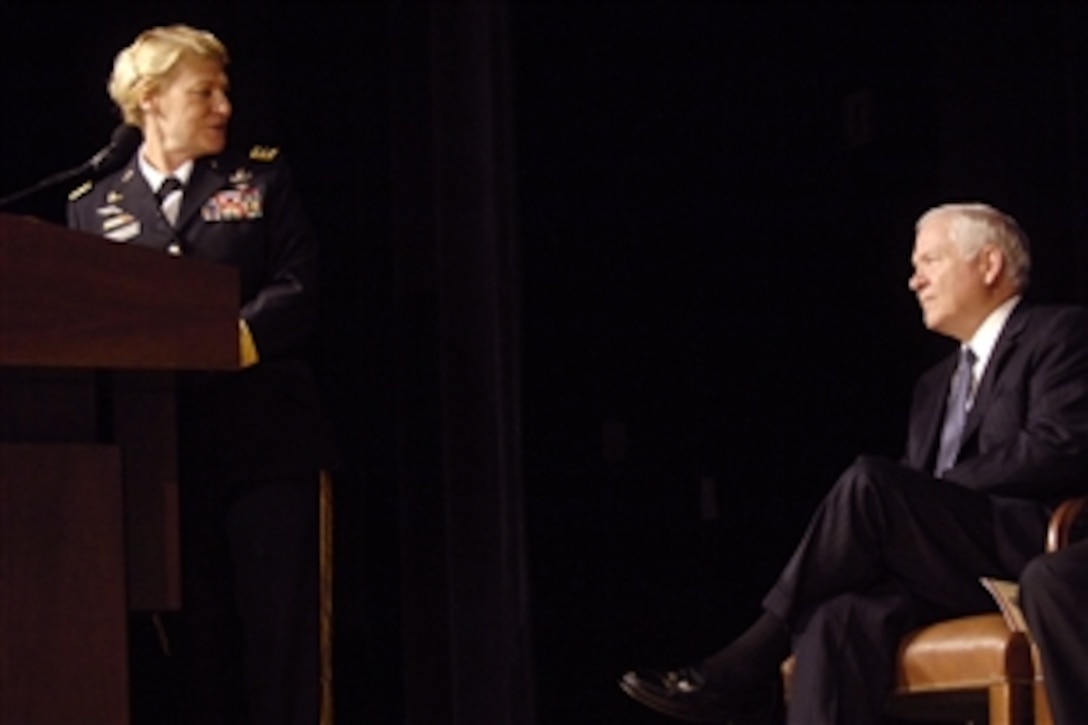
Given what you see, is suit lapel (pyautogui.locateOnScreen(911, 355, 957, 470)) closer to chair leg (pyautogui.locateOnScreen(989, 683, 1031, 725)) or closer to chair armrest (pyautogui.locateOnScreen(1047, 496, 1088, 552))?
chair armrest (pyautogui.locateOnScreen(1047, 496, 1088, 552))

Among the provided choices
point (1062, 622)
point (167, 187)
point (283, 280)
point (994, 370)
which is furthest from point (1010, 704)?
point (167, 187)

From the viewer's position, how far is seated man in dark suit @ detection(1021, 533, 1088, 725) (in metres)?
2.80

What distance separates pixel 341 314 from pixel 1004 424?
1.23 metres

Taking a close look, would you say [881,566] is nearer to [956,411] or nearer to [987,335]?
[956,411]

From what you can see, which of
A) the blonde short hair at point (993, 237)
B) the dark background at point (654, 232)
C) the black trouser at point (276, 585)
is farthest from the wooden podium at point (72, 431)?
the blonde short hair at point (993, 237)

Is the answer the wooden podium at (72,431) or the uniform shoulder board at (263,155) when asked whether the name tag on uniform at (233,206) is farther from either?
the wooden podium at (72,431)

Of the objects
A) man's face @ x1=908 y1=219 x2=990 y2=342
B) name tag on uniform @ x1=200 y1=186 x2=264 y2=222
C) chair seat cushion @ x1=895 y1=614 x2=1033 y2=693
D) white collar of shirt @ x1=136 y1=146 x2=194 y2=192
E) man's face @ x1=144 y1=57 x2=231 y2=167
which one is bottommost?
chair seat cushion @ x1=895 y1=614 x2=1033 y2=693

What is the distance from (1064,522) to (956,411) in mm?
488

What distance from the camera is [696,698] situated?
10.1 feet

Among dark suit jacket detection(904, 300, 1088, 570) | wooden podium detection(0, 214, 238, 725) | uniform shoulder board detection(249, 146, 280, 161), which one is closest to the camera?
wooden podium detection(0, 214, 238, 725)

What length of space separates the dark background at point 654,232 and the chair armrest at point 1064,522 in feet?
3.71

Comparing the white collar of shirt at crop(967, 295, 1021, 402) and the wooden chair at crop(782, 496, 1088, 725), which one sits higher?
the white collar of shirt at crop(967, 295, 1021, 402)

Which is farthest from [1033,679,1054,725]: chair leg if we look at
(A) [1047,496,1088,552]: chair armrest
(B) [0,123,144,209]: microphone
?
(B) [0,123,144,209]: microphone

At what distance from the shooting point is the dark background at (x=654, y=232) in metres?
3.62
